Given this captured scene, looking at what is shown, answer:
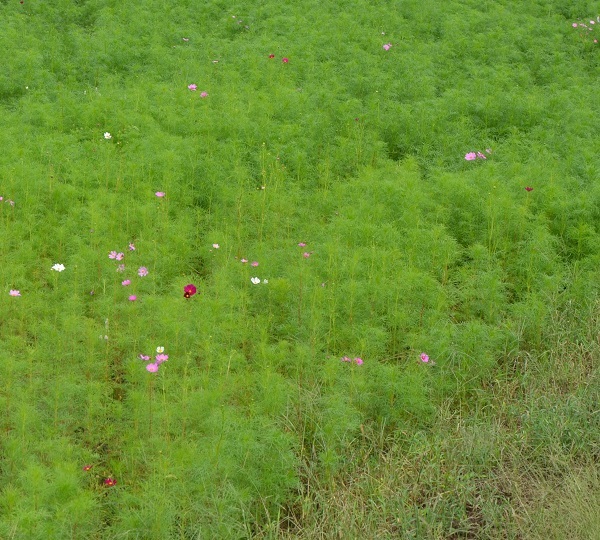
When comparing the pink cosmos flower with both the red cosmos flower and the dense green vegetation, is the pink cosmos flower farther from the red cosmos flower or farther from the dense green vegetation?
the red cosmos flower

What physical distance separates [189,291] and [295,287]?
67cm

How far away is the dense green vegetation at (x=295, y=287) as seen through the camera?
3.65 metres

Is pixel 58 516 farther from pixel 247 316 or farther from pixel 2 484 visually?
pixel 247 316

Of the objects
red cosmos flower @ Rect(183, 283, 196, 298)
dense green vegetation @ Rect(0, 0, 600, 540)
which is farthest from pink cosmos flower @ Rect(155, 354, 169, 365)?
red cosmos flower @ Rect(183, 283, 196, 298)

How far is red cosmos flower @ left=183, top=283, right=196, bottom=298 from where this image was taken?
489 cm

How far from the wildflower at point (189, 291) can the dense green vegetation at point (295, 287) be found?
0.05 m

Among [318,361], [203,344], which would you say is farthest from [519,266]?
[203,344]

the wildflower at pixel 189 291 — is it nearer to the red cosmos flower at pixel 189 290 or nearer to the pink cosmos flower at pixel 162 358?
the red cosmos flower at pixel 189 290

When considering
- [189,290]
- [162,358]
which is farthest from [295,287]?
[162,358]

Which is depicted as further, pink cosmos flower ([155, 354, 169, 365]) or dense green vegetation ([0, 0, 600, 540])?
pink cosmos flower ([155, 354, 169, 365])

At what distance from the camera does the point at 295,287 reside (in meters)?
5.10

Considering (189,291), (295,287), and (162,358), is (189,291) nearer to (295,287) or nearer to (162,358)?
(295,287)

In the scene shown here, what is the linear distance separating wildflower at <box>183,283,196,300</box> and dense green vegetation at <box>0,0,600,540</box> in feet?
0.17

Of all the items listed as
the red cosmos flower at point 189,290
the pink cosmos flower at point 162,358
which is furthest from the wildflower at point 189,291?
the pink cosmos flower at point 162,358
